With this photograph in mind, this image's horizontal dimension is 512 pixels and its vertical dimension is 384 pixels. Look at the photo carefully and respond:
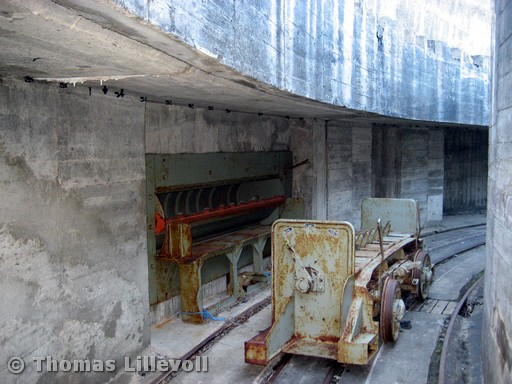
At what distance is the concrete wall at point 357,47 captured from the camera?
399cm

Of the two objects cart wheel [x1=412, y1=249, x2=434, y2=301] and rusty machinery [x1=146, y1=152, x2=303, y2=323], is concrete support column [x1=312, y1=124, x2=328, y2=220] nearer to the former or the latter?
rusty machinery [x1=146, y1=152, x2=303, y2=323]

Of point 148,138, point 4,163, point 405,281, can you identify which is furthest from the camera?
point 405,281

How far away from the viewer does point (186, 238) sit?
710cm

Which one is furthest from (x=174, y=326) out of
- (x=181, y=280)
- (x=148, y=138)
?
(x=148, y=138)

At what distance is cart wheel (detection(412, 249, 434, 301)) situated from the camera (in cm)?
802

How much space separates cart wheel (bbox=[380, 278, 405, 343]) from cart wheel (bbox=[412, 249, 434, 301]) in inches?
60.4

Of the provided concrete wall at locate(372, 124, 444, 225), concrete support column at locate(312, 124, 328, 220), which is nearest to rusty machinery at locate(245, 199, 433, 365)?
concrete support column at locate(312, 124, 328, 220)

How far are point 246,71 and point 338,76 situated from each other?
332 cm

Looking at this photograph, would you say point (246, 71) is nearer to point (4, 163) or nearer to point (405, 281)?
point (4, 163)

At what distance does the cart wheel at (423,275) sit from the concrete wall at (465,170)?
11.7m

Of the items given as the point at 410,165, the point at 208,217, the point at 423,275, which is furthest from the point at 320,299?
the point at 410,165

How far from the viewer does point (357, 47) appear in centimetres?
835

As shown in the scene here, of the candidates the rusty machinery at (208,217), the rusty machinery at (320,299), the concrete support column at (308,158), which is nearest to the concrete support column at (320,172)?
the concrete support column at (308,158)

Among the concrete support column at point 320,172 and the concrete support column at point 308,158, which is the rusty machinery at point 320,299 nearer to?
the concrete support column at point 308,158
